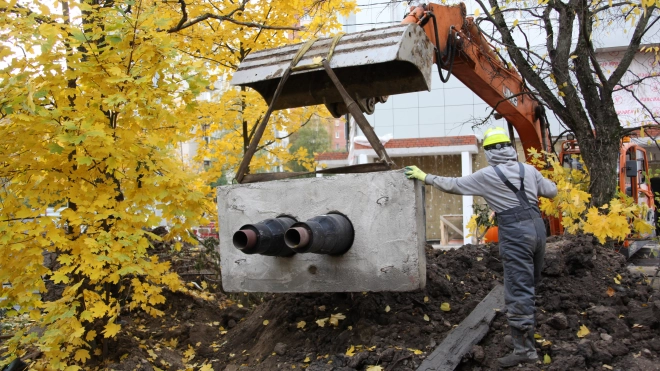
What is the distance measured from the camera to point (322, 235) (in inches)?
151

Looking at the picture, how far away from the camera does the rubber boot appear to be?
3936 mm

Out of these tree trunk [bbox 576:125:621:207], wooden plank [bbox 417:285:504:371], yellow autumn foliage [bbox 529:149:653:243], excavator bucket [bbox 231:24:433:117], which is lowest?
wooden plank [bbox 417:285:504:371]

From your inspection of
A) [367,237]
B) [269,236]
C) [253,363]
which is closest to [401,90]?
[367,237]

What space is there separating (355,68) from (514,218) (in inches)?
71.5

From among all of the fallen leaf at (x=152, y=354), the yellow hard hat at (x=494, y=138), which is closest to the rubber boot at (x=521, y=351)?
the yellow hard hat at (x=494, y=138)

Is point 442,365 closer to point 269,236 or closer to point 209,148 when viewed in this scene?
point 269,236

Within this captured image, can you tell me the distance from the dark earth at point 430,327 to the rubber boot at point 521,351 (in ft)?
0.23

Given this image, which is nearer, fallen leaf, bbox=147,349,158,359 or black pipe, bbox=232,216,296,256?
black pipe, bbox=232,216,296,256

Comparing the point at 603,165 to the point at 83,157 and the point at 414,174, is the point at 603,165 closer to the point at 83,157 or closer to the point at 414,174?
the point at 414,174

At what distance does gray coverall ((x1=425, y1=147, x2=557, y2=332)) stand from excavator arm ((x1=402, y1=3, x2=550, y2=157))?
5.24 ft

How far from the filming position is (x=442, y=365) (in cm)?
398

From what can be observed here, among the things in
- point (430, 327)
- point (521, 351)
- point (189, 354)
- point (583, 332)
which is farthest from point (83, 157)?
point (583, 332)

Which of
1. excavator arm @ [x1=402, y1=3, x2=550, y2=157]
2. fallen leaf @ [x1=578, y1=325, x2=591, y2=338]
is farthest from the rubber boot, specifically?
excavator arm @ [x1=402, y1=3, x2=550, y2=157]

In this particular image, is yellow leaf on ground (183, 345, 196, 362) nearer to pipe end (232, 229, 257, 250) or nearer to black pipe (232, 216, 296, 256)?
black pipe (232, 216, 296, 256)
